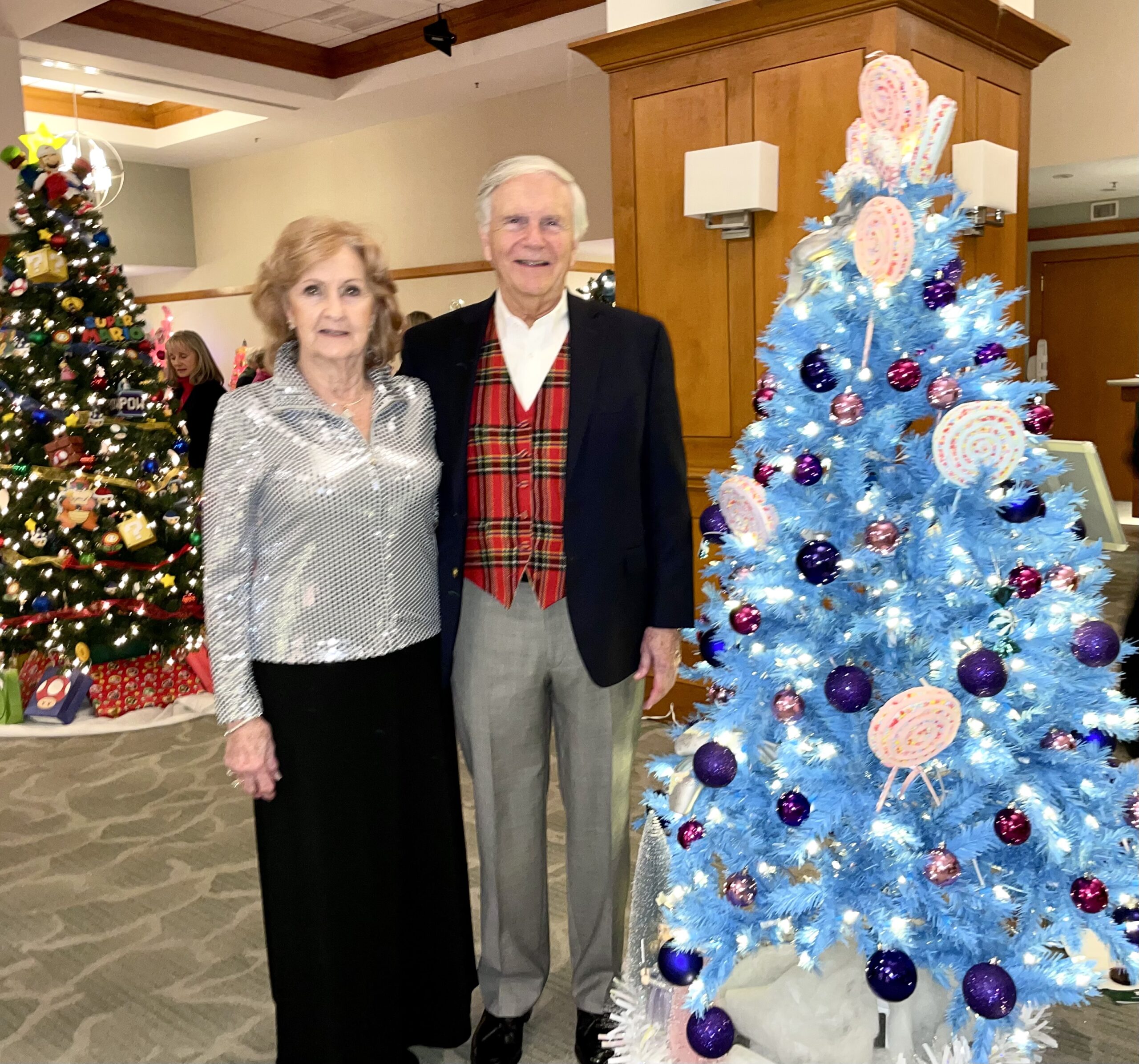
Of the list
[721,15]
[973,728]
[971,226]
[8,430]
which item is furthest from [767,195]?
[8,430]

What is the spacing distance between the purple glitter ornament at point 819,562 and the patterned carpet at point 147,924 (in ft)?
4.02

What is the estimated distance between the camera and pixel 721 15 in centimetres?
368

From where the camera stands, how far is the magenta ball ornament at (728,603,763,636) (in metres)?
1.80

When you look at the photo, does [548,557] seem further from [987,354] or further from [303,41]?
[303,41]

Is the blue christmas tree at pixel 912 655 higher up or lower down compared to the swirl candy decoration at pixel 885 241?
lower down

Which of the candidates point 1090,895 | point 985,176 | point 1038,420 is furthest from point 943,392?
point 985,176

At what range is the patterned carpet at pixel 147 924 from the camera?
231 cm

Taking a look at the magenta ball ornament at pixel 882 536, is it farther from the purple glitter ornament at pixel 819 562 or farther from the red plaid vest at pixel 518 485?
the red plaid vest at pixel 518 485

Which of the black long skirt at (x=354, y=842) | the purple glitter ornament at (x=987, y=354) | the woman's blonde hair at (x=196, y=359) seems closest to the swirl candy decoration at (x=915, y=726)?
the purple glitter ornament at (x=987, y=354)

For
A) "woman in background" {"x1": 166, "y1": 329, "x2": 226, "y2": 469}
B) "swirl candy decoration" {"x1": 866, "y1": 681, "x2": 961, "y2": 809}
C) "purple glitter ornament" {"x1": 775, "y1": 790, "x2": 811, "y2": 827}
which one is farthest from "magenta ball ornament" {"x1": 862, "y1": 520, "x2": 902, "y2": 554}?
"woman in background" {"x1": 166, "y1": 329, "x2": 226, "y2": 469}

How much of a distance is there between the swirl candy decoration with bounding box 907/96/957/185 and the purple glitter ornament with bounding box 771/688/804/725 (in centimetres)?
90

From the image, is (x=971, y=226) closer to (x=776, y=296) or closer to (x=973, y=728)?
(x=973, y=728)

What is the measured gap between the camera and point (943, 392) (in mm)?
1696

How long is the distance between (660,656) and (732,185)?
2142mm
